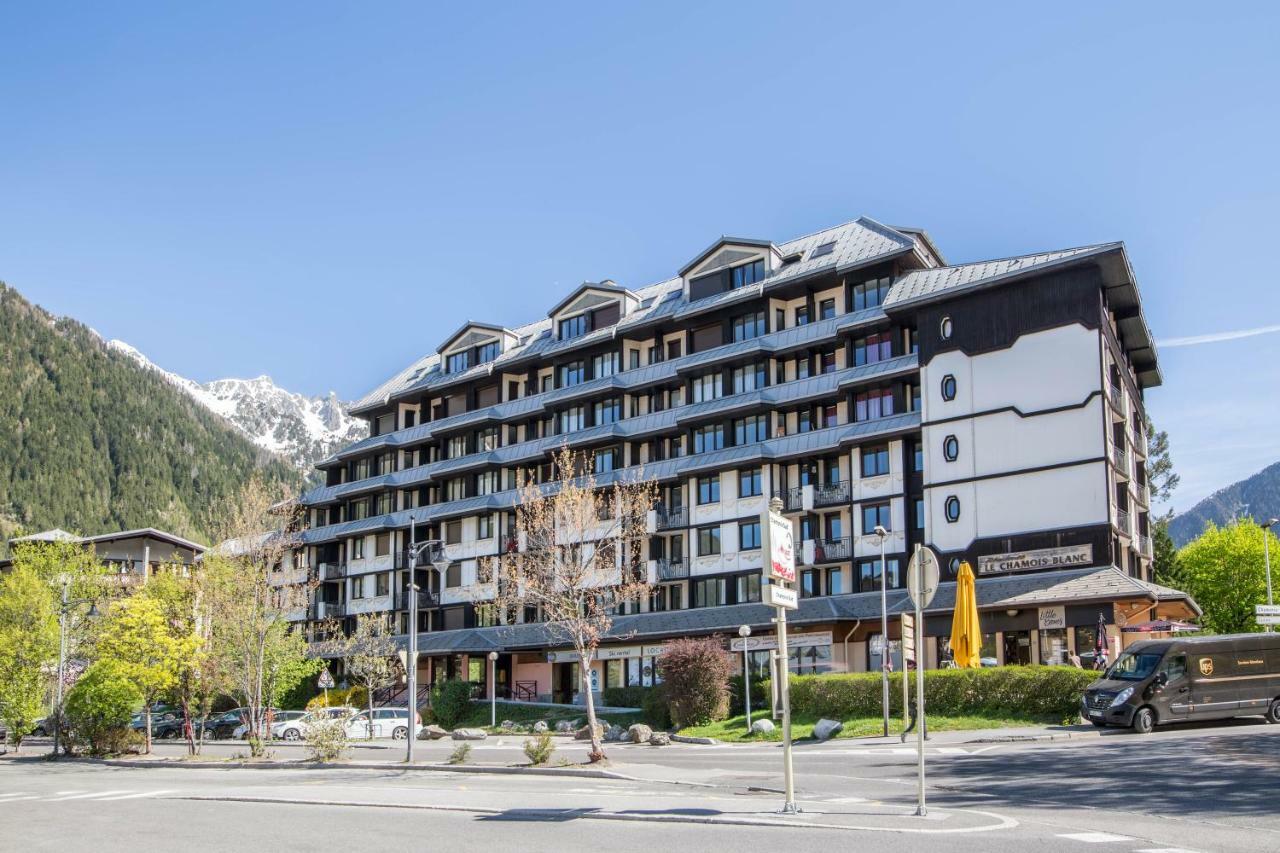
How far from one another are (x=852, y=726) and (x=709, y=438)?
2754 centimetres

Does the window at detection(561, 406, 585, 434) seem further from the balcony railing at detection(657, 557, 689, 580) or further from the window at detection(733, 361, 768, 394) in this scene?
the window at detection(733, 361, 768, 394)

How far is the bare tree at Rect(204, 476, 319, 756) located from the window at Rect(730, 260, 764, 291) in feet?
86.1

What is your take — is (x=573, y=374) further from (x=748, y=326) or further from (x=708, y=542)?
(x=708, y=542)

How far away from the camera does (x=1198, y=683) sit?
31.5 m

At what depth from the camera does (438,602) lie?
Answer: 254 ft

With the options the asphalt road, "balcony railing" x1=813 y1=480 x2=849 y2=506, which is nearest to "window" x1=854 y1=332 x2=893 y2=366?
"balcony railing" x1=813 y1=480 x2=849 y2=506

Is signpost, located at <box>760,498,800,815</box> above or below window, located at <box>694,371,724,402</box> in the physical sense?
below

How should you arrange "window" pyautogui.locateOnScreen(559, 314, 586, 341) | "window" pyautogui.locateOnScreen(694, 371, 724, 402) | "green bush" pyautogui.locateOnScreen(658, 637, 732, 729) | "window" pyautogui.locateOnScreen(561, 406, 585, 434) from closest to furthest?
"green bush" pyautogui.locateOnScreen(658, 637, 732, 729) < "window" pyautogui.locateOnScreen(694, 371, 724, 402) < "window" pyautogui.locateOnScreen(561, 406, 585, 434) < "window" pyautogui.locateOnScreen(559, 314, 586, 341)

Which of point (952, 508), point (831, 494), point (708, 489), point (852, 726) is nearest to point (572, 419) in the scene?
point (708, 489)

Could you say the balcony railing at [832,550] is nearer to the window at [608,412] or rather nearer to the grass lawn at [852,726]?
the grass lawn at [852,726]

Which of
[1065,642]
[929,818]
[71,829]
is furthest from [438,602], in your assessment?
[929,818]

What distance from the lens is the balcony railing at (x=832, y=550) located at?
58047 millimetres

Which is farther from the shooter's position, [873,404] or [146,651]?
[873,404]

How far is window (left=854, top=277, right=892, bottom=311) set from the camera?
59.2 meters
